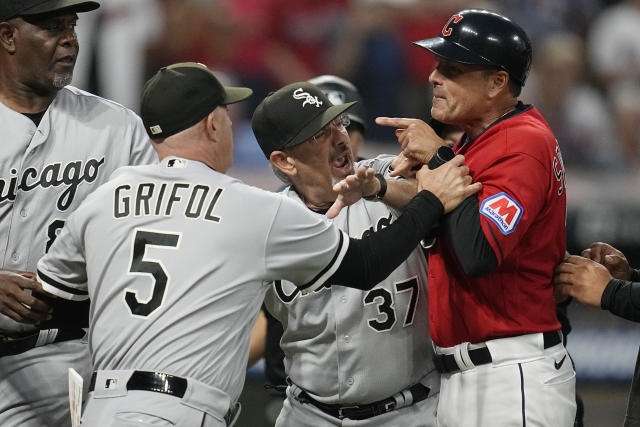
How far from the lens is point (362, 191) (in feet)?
11.3

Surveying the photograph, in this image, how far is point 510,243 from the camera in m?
3.13

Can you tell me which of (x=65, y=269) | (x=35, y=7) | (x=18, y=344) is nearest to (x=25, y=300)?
(x=65, y=269)

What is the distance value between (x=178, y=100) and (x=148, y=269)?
1.89 ft

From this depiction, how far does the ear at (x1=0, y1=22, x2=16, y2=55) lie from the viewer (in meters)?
3.90

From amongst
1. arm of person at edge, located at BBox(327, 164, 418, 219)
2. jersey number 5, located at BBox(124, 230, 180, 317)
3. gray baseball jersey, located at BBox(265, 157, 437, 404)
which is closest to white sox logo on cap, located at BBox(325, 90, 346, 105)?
gray baseball jersey, located at BBox(265, 157, 437, 404)

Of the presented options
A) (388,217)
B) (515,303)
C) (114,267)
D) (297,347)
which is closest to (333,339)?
(297,347)

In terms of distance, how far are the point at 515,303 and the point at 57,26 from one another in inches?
83.2

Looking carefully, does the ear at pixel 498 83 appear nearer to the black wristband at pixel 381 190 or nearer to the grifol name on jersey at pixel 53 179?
the black wristband at pixel 381 190

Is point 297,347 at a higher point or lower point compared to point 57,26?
lower

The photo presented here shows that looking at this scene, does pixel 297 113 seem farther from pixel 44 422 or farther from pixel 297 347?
pixel 44 422

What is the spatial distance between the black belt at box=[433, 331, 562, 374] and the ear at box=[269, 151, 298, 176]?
97cm

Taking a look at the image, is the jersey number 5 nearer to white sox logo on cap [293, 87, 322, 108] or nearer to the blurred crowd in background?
white sox logo on cap [293, 87, 322, 108]

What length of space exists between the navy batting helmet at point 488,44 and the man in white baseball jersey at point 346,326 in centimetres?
69

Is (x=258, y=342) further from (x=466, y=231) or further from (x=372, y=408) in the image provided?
(x=466, y=231)
